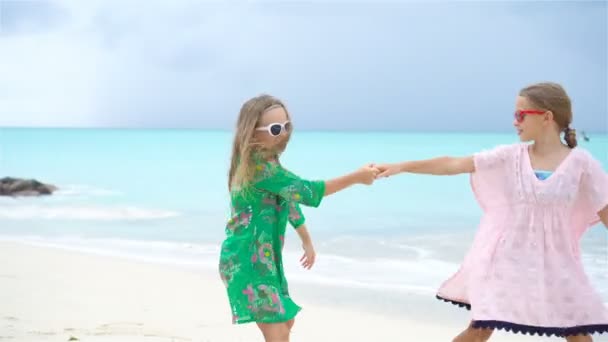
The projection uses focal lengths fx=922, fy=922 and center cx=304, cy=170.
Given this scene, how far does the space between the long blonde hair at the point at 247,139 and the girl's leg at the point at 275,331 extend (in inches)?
25.4

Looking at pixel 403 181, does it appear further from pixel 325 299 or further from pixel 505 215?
pixel 505 215

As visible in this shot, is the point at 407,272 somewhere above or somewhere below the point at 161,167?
below

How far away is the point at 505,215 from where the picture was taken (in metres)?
4.36

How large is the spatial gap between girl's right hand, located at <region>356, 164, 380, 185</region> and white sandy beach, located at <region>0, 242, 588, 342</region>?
2223 millimetres

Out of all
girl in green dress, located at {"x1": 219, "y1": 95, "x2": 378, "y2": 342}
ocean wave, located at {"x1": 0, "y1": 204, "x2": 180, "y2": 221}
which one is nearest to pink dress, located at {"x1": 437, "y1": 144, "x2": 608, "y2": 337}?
girl in green dress, located at {"x1": 219, "y1": 95, "x2": 378, "y2": 342}

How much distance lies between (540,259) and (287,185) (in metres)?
1.22

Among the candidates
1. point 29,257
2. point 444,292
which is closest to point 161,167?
point 29,257

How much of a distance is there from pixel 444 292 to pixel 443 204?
558 inches

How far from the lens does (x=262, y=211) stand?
4168mm

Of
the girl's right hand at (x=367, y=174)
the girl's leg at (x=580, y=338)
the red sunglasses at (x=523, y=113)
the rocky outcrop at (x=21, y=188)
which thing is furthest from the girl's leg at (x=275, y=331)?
the rocky outcrop at (x=21, y=188)

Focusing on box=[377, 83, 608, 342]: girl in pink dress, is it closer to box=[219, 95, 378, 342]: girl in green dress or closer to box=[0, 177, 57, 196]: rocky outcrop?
box=[219, 95, 378, 342]: girl in green dress

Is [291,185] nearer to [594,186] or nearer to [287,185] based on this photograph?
[287,185]

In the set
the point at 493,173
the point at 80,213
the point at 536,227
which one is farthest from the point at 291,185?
the point at 80,213

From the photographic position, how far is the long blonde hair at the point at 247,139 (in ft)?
13.6
